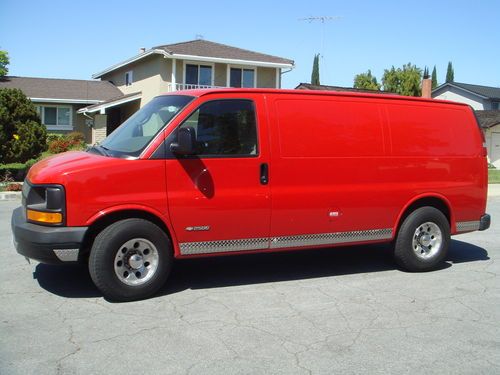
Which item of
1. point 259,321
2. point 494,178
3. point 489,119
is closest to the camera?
point 259,321

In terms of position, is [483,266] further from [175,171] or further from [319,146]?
[175,171]

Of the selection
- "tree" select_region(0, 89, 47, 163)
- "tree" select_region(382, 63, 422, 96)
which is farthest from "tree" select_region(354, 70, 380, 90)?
"tree" select_region(0, 89, 47, 163)

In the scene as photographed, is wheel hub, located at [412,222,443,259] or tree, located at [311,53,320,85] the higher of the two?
tree, located at [311,53,320,85]

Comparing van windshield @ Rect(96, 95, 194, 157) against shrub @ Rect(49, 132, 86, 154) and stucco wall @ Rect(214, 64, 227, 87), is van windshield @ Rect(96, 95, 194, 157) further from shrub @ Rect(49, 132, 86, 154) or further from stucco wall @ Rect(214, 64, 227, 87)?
stucco wall @ Rect(214, 64, 227, 87)

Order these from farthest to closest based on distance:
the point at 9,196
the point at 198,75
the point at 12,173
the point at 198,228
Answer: the point at 198,75 → the point at 12,173 → the point at 9,196 → the point at 198,228

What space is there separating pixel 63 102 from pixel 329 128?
27.4 metres

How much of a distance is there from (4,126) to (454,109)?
13230 millimetres

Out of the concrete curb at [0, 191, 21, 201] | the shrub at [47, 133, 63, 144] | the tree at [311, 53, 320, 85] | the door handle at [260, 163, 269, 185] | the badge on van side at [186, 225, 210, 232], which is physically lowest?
the concrete curb at [0, 191, 21, 201]

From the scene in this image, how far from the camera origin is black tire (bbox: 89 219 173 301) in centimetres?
503

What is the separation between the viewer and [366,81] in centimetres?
4662

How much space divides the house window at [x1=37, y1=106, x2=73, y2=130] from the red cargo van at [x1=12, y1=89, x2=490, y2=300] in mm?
26694

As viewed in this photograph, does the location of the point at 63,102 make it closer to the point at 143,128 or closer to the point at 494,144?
the point at 143,128

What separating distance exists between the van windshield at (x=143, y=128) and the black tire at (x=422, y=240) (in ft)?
10.4

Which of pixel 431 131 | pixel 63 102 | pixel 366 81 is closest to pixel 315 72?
pixel 366 81
